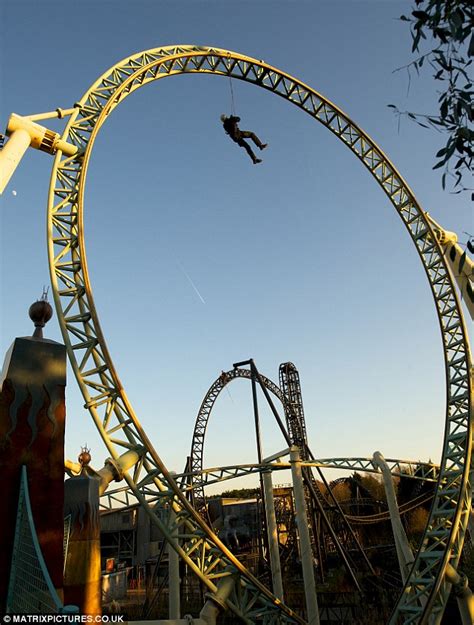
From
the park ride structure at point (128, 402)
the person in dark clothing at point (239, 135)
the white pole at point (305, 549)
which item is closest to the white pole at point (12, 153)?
the park ride structure at point (128, 402)

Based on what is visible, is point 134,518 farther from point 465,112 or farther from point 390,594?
point 465,112

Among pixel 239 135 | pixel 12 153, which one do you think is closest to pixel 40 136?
pixel 12 153

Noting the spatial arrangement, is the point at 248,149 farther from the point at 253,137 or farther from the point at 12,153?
the point at 12,153

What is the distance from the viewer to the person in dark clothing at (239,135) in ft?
34.4

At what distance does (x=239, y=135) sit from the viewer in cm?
1067

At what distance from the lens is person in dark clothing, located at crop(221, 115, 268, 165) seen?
34.4 ft

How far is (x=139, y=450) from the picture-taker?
6586 mm

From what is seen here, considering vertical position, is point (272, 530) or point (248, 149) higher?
point (248, 149)

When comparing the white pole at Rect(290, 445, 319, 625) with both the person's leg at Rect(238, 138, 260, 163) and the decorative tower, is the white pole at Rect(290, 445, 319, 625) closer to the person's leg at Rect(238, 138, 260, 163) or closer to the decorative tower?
the person's leg at Rect(238, 138, 260, 163)

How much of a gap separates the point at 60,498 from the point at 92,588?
0.94 m

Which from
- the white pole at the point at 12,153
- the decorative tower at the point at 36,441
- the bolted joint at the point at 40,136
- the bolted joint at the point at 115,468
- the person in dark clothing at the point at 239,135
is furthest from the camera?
the person in dark clothing at the point at 239,135

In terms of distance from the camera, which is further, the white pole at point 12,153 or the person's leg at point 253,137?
the person's leg at point 253,137

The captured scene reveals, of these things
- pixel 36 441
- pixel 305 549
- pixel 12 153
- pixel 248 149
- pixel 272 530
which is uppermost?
pixel 248 149

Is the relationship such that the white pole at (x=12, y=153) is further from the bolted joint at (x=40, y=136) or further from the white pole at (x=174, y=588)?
the white pole at (x=174, y=588)
